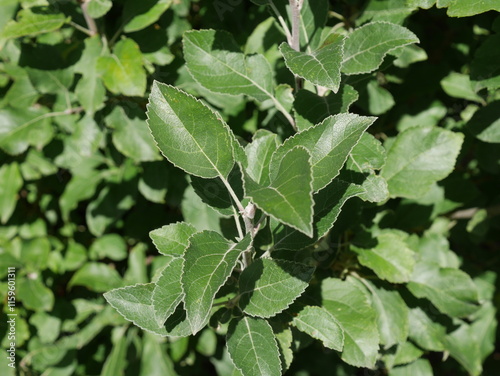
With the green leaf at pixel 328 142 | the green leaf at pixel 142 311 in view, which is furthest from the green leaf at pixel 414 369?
the green leaf at pixel 328 142

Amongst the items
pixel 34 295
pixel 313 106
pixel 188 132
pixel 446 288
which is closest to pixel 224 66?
pixel 313 106

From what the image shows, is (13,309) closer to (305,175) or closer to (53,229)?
(53,229)

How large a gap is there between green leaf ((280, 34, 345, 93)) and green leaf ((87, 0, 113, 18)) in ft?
2.38

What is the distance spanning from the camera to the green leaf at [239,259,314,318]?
4.38 ft

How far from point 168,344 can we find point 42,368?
2.30 ft

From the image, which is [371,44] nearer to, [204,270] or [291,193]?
[291,193]

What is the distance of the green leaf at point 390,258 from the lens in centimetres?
169

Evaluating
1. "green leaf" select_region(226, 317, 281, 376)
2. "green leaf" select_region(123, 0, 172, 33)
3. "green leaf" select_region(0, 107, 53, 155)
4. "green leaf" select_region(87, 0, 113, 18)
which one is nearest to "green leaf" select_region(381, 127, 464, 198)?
"green leaf" select_region(226, 317, 281, 376)

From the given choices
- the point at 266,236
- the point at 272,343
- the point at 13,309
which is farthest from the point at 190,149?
the point at 13,309

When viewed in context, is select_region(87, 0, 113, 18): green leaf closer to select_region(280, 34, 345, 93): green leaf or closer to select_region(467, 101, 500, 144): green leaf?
select_region(280, 34, 345, 93): green leaf

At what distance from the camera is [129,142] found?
2006 millimetres

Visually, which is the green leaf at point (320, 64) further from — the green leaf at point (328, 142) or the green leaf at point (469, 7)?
the green leaf at point (469, 7)

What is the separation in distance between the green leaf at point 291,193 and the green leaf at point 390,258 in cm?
71

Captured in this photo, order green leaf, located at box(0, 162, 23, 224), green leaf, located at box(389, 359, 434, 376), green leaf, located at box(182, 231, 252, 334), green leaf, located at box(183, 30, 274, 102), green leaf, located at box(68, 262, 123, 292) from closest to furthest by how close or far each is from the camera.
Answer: green leaf, located at box(182, 231, 252, 334)
green leaf, located at box(183, 30, 274, 102)
green leaf, located at box(389, 359, 434, 376)
green leaf, located at box(0, 162, 23, 224)
green leaf, located at box(68, 262, 123, 292)
